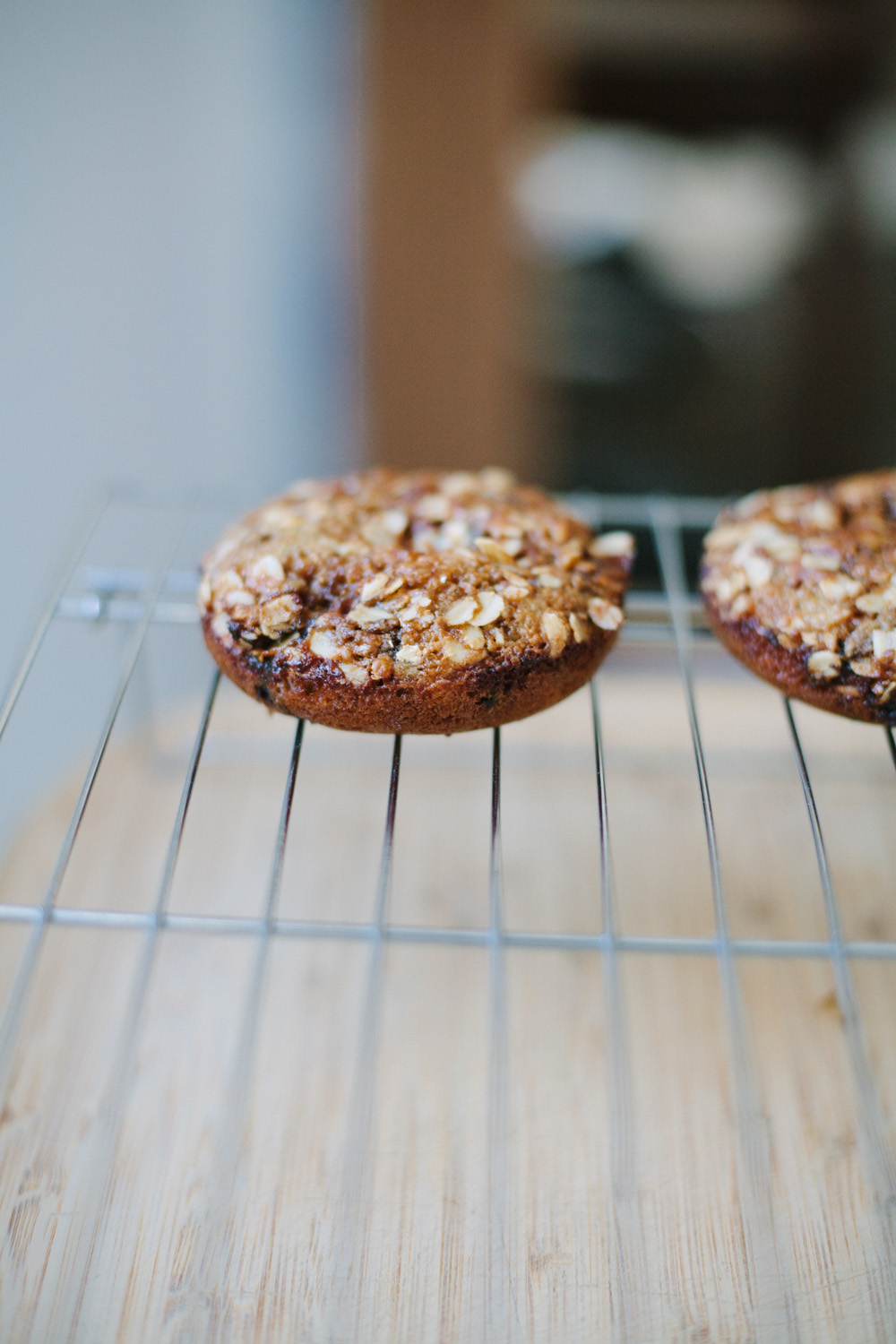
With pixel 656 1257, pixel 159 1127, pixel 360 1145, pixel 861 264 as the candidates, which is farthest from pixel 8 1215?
pixel 861 264

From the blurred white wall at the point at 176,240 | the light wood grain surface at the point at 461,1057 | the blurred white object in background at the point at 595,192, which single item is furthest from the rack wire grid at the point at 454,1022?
the blurred white wall at the point at 176,240

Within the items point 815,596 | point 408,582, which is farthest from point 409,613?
point 815,596

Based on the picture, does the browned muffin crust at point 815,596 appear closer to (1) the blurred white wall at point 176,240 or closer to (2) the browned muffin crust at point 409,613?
(2) the browned muffin crust at point 409,613

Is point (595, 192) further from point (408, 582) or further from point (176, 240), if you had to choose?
point (408, 582)

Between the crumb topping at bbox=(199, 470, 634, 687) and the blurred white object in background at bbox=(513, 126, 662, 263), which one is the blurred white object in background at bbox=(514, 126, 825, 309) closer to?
the blurred white object in background at bbox=(513, 126, 662, 263)

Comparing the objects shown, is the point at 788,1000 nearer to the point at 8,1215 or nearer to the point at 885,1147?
the point at 885,1147
